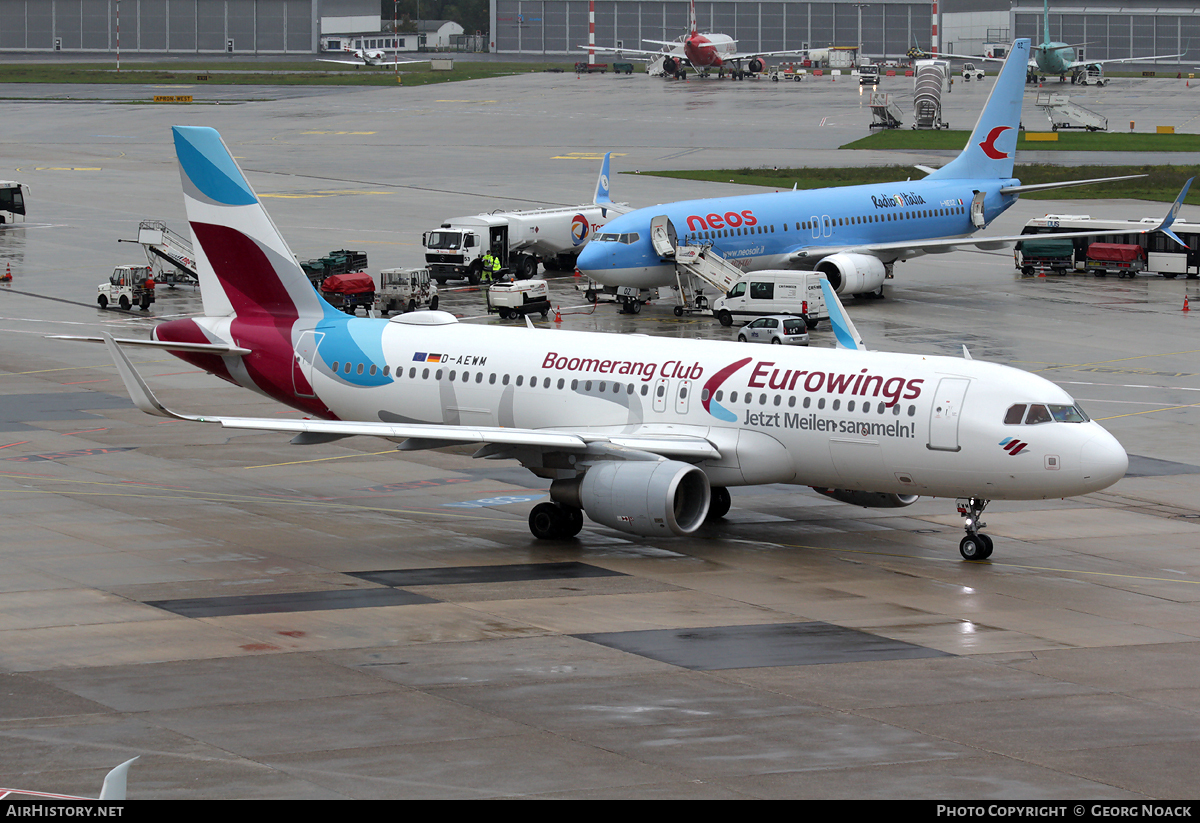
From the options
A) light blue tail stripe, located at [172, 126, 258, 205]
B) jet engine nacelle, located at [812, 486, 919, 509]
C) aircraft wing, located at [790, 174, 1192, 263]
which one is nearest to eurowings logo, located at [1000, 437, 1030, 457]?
jet engine nacelle, located at [812, 486, 919, 509]

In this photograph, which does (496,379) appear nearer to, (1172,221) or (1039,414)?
(1039,414)

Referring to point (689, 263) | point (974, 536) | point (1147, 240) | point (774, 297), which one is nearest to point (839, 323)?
point (974, 536)

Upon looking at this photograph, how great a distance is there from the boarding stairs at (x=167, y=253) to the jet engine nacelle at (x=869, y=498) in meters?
44.7

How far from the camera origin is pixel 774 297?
65.8m

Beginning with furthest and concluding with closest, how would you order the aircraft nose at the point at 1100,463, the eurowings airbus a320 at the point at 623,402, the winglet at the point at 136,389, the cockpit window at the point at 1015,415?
1. the eurowings airbus a320 at the point at 623,402
2. the cockpit window at the point at 1015,415
3. the aircraft nose at the point at 1100,463
4. the winglet at the point at 136,389

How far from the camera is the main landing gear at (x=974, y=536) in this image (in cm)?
3441

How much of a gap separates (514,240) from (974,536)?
4948 centimetres

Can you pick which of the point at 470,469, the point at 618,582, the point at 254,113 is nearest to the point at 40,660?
the point at 618,582

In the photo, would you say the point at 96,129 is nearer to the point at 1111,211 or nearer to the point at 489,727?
the point at 1111,211

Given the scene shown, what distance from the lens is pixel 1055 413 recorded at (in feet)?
108

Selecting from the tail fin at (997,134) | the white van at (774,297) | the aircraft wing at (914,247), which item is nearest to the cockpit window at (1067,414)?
the white van at (774,297)

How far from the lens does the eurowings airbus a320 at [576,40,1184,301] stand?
69.9m

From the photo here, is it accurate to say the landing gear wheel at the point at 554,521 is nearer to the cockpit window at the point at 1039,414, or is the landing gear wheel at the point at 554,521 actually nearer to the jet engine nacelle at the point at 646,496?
the jet engine nacelle at the point at 646,496
